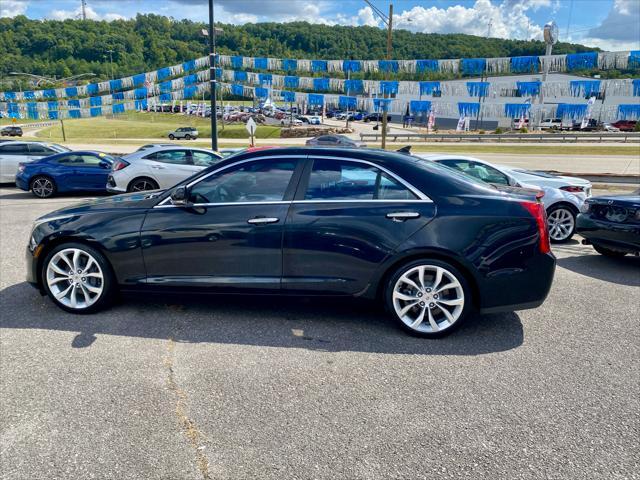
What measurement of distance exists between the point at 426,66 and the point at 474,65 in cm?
491

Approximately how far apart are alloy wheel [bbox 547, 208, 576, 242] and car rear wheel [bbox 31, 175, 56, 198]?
1232 centimetres

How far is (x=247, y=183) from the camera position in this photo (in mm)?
4469

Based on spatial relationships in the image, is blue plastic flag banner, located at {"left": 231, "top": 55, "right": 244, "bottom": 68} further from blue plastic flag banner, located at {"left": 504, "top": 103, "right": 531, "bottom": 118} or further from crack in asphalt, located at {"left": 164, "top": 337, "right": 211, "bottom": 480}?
crack in asphalt, located at {"left": 164, "top": 337, "right": 211, "bottom": 480}

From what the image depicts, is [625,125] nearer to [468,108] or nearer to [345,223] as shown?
[468,108]

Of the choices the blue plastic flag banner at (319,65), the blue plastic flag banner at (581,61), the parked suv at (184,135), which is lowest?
the parked suv at (184,135)

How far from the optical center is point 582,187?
8.59 m

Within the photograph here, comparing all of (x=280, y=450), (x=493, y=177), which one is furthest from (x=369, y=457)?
(x=493, y=177)

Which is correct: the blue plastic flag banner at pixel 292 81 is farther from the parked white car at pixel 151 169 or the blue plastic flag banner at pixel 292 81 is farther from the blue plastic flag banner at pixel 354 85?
the parked white car at pixel 151 169

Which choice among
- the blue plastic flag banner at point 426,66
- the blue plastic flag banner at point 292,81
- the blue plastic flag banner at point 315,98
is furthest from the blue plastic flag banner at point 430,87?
the blue plastic flag banner at point 315,98

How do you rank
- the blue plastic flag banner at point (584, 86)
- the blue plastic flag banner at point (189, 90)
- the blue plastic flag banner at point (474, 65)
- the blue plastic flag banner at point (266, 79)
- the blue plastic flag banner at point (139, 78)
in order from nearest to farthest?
the blue plastic flag banner at point (474, 65) → the blue plastic flag banner at point (584, 86) → the blue plastic flag banner at point (266, 79) → the blue plastic flag banner at point (139, 78) → the blue plastic flag banner at point (189, 90)

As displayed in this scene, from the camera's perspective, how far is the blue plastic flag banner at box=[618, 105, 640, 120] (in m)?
53.5

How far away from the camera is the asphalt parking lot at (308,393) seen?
265 centimetres

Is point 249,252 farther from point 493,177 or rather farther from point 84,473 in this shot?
point 493,177

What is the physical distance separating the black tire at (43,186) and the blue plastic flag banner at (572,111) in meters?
58.5
